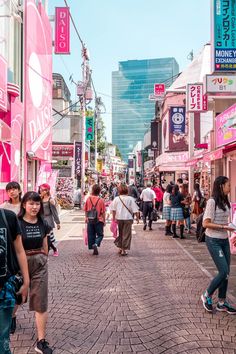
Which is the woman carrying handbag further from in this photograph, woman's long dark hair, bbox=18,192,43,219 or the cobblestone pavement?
Result: woman's long dark hair, bbox=18,192,43,219

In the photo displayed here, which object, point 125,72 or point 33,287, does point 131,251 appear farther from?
point 125,72

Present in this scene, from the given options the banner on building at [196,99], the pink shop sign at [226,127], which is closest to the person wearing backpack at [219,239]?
the pink shop sign at [226,127]

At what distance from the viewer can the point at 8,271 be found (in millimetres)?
3035

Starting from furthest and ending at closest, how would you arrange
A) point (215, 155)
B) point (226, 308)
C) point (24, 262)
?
point (215, 155), point (226, 308), point (24, 262)

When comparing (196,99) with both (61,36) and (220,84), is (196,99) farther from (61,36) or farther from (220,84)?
(61,36)

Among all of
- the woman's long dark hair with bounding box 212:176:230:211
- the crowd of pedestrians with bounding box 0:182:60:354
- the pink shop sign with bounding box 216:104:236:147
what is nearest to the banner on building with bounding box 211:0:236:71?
the pink shop sign with bounding box 216:104:236:147

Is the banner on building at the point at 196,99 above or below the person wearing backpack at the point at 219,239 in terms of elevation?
above

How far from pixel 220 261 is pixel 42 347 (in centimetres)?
253

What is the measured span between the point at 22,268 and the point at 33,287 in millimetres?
1188

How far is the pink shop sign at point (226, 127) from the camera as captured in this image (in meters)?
13.4

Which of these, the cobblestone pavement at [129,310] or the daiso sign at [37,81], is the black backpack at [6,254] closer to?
the cobblestone pavement at [129,310]

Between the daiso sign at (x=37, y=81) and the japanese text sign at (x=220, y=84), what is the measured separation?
6.79 m

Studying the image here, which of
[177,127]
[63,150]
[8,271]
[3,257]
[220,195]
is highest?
[177,127]

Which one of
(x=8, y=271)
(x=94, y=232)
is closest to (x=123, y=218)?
(x=94, y=232)
